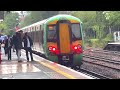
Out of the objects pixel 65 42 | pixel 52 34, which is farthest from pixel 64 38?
pixel 52 34

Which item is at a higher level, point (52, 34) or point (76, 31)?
point (76, 31)

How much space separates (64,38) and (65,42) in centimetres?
22

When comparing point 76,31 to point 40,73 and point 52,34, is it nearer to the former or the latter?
point 52,34

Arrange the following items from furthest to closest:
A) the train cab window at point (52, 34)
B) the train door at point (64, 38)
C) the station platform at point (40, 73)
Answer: the train cab window at point (52, 34), the train door at point (64, 38), the station platform at point (40, 73)

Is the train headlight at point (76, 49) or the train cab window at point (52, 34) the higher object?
the train cab window at point (52, 34)

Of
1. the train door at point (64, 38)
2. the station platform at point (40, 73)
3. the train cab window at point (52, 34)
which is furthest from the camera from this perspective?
the train cab window at point (52, 34)

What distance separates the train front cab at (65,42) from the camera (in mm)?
19203

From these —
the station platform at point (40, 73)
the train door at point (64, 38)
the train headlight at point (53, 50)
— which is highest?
the train door at point (64, 38)

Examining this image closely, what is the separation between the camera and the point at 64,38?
19.2 metres

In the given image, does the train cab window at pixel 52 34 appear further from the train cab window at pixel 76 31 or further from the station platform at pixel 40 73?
the station platform at pixel 40 73

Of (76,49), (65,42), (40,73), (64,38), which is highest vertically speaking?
(64,38)

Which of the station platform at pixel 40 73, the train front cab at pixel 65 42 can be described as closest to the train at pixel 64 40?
the train front cab at pixel 65 42
